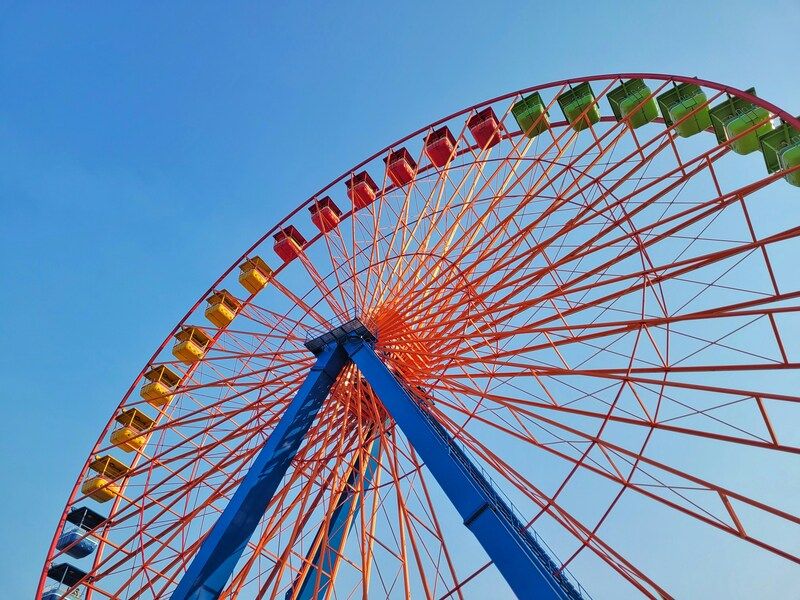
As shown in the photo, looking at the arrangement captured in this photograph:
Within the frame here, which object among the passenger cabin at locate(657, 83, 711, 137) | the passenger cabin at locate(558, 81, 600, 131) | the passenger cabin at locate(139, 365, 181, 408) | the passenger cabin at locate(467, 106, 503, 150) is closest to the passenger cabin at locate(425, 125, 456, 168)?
the passenger cabin at locate(467, 106, 503, 150)

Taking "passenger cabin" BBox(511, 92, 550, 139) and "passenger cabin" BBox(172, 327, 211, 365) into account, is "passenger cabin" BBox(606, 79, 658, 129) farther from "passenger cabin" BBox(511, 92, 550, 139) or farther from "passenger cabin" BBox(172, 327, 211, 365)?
"passenger cabin" BBox(172, 327, 211, 365)

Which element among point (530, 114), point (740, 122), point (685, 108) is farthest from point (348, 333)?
point (740, 122)

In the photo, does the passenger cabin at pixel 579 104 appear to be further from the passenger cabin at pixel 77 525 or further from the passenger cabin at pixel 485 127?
the passenger cabin at pixel 77 525

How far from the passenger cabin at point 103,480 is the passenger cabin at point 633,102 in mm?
14032

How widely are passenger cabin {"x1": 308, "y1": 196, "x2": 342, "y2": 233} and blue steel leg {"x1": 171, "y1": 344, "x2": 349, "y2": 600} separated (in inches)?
167

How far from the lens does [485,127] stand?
16156 millimetres

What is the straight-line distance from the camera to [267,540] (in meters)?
13.7

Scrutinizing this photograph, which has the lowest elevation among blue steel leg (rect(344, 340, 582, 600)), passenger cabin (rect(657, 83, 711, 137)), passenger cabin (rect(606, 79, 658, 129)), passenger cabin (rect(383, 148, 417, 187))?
blue steel leg (rect(344, 340, 582, 600))

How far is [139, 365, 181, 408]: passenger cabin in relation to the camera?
17906 millimetres

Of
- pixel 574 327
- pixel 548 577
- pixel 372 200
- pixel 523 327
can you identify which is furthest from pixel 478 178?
pixel 548 577

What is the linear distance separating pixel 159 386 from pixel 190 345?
144 centimetres

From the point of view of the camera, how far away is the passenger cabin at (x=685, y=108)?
40.7 ft

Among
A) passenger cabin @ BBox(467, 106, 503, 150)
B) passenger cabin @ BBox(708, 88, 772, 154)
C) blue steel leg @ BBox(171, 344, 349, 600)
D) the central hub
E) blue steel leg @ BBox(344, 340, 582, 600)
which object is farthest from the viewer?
passenger cabin @ BBox(467, 106, 503, 150)

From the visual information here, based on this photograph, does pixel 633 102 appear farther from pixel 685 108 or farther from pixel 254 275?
pixel 254 275
